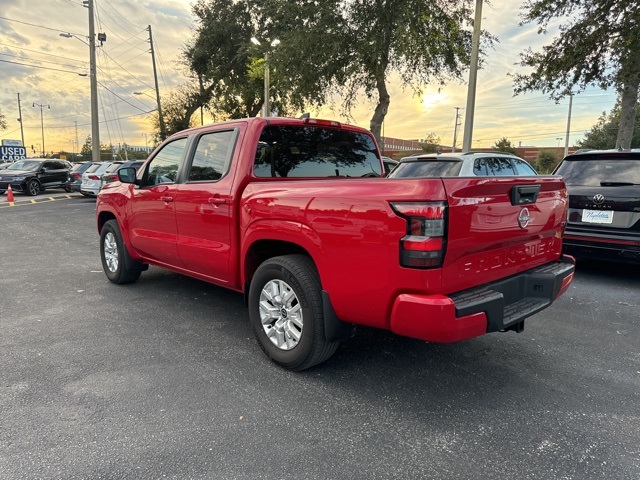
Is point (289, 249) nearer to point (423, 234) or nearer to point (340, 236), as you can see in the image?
point (340, 236)

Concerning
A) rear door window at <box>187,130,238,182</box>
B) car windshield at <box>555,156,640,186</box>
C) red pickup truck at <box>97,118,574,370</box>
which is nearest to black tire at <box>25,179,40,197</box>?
red pickup truck at <box>97,118,574,370</box>

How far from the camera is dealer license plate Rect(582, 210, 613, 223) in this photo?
18.5 ft

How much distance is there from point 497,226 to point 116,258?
4.75 m

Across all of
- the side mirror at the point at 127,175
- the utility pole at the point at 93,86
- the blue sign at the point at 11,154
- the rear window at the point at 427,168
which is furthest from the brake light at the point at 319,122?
the blue sign at the point at 11,154

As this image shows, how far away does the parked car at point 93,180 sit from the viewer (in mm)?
18062

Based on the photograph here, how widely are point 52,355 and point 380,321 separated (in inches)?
107

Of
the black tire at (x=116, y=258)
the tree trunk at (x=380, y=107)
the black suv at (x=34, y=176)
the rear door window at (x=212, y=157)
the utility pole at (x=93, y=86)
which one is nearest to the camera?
the rear door window at (x=212, y=157)

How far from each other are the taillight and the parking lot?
103cm

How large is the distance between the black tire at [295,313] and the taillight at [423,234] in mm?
824

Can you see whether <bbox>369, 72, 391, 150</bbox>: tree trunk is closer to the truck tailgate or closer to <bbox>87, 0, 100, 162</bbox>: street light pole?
the truck tailgate

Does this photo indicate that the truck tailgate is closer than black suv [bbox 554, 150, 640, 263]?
Yes

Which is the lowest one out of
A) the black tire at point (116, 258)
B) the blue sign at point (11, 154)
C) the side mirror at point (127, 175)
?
the black tire at point (116, 258)

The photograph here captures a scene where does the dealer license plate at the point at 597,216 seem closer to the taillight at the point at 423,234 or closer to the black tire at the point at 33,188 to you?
the taillight at the point at 423,234

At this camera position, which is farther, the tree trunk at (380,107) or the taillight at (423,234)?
the tree trunk at (380,107)
